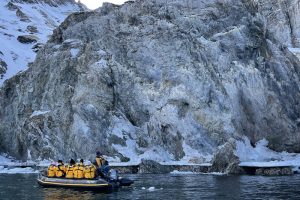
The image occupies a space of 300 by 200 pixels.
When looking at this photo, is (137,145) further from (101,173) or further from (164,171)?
(101,173)

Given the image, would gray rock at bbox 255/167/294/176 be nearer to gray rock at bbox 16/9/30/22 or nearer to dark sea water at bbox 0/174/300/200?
dark sea water at bbox 0/174/300/200

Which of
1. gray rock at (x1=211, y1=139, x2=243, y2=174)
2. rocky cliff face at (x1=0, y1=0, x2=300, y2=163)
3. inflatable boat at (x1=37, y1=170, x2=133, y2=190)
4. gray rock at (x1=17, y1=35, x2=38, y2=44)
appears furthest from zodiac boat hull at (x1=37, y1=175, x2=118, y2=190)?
gray rock at (x1=17, y1=35, x2=38, y2=44)

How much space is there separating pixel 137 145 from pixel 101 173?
87.5 feet

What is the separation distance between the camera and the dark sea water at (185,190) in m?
31.4

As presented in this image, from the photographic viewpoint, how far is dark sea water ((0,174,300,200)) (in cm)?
3139

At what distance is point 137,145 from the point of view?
64.8m

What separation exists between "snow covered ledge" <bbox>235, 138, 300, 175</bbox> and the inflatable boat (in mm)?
17450

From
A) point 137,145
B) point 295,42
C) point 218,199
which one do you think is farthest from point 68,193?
point 295,42

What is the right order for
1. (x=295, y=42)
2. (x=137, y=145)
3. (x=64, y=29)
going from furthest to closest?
(x=295, y=42)
(x=64, y=29)
(x=137, y=145)

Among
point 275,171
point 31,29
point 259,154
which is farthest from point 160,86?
point 31,29

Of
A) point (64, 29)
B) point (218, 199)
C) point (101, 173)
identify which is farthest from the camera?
point (64, 29)

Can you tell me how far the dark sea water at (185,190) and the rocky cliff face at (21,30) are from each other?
80.8 meters

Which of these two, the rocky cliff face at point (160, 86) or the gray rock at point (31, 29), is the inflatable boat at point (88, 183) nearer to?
the rocky cliff face at point (160, 86)

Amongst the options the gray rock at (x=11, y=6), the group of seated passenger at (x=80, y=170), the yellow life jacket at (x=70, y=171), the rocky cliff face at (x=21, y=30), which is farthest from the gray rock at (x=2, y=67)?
the yellow life jacket at (x=70, y=171)
